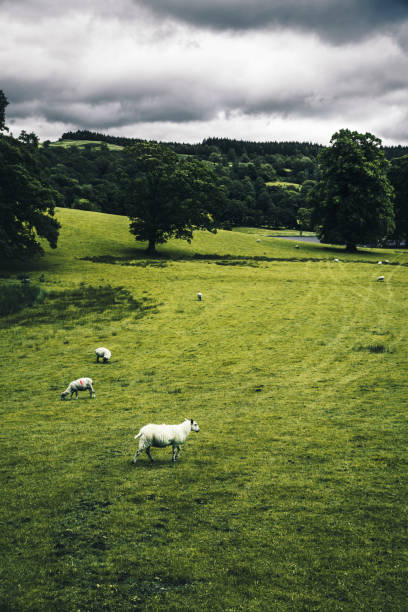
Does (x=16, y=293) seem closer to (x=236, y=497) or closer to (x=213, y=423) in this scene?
(x=213, y=423)

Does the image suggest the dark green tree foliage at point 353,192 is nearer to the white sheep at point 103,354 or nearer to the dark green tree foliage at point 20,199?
the dark green tree foliage at point 20,199

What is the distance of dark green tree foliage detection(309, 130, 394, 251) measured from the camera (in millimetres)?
71125

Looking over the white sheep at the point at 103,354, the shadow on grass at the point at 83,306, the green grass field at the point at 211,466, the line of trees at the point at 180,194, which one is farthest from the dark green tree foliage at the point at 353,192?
the white sheep at the point at 103,354

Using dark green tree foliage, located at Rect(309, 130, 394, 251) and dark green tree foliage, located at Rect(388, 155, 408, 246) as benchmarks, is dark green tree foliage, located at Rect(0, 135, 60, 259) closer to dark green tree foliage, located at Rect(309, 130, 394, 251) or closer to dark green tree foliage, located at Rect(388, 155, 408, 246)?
dark green tree foliage, located at Rect(309, 130, 394, 251)

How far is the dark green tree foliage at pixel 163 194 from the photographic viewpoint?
6153cm

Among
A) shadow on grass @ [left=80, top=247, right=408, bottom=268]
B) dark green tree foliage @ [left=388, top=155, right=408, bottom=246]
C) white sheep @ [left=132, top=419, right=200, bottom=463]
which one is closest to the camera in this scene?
white sheep @ [left=132, top=419, right=200, bottom=463]

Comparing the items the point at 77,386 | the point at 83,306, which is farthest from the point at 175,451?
the point at 83,306

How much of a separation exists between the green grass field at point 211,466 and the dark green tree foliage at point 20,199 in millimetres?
19389

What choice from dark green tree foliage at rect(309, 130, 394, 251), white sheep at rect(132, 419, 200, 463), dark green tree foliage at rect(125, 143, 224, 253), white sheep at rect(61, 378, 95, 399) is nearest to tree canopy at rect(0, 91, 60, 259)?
dark green tree foliage at rect(125, 143, 224, 253)

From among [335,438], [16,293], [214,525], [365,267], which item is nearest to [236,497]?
[214,525]

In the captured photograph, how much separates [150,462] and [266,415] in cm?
523

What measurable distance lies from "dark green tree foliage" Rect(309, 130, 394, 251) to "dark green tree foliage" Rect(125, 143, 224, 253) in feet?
74.0

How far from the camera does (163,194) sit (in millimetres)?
61969

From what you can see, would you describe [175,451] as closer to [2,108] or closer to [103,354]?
[103,354]
